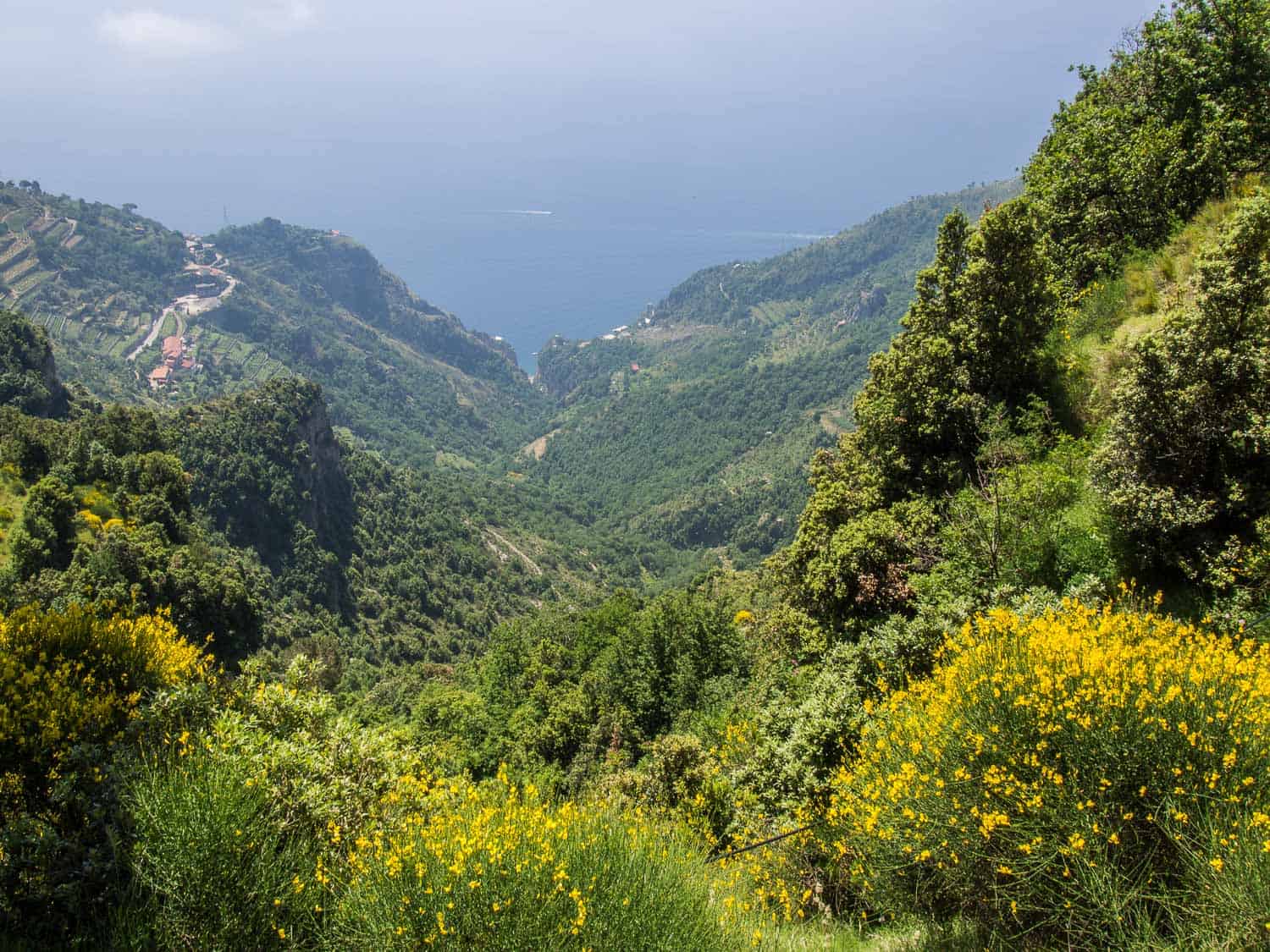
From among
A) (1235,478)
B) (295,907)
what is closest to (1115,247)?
(1235,478)

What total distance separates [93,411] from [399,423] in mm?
134912

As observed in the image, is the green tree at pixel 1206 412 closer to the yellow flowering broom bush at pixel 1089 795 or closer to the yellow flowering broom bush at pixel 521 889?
the yellow flowering broom bush at pixel 1089 795

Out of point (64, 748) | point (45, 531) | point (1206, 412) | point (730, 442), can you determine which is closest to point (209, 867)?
point (64, 748)

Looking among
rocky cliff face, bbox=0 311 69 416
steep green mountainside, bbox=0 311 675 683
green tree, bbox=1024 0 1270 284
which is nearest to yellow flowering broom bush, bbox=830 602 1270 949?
steep green mountainside, bbox=0 311 675 683

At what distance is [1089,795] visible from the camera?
5.19 metres

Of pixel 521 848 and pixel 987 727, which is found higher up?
pixel 987 727

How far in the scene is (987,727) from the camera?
5836 mm

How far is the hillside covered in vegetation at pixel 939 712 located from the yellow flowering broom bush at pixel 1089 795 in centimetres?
A: 3

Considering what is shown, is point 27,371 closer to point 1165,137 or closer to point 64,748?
point 64,748

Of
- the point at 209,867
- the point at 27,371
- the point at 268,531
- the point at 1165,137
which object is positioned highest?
the point at 27,371

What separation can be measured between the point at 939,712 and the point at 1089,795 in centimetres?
136

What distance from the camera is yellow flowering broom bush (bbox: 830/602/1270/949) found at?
4.71 metres

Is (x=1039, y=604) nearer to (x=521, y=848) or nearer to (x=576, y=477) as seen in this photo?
(x=521, y=848)

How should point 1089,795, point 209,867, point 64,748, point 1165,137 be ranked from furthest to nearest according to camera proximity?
point 1165,137
point 64,748
point 209,867
point 1089,795
